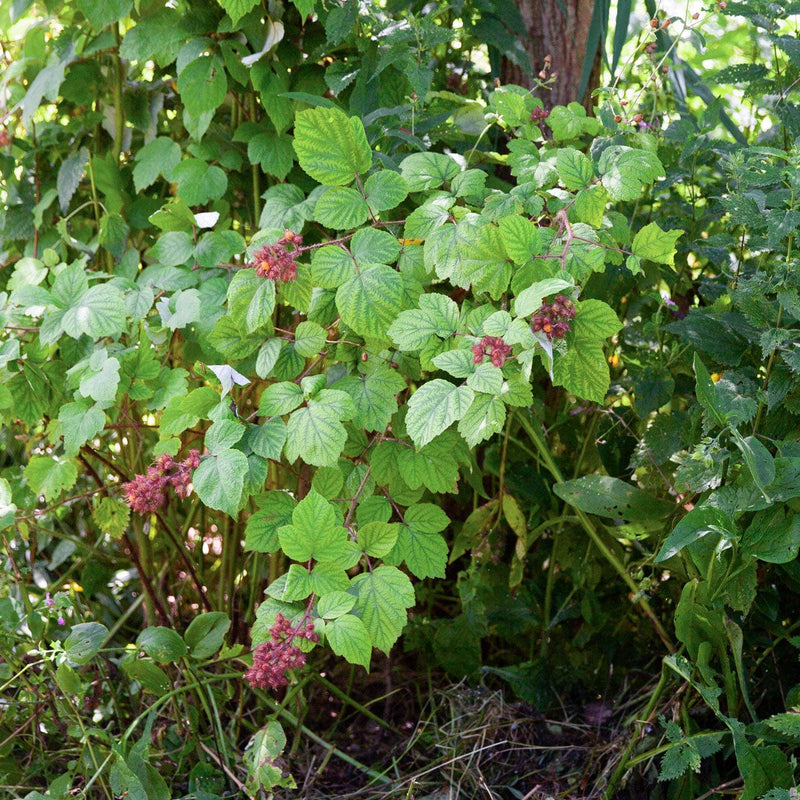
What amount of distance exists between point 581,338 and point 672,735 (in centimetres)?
49

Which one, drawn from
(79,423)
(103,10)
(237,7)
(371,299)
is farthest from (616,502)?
(103,10)

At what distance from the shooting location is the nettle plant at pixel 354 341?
2.99 ft

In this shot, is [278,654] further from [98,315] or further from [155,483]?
[98,315]

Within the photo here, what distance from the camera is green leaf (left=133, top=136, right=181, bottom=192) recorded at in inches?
52.5

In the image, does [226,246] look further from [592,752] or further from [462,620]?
[592,752]

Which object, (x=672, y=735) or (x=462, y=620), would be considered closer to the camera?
(x=672, y=735)

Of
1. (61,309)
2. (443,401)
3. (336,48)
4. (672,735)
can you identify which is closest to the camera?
(443,401)

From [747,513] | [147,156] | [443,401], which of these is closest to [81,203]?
[147,156]

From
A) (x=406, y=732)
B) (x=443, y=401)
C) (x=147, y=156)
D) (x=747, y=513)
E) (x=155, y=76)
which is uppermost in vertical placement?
(x=155, y=76)

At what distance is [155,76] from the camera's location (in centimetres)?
146

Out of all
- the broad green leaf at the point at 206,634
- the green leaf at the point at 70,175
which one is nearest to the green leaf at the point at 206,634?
the broad green leaf at the point at 206,634

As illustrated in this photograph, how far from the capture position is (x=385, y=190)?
1000 millimetres

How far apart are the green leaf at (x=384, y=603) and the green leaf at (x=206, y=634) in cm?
31

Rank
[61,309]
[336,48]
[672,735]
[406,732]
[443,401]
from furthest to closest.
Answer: [406,732] < [336,48] < [61,309] < [672,735] < [443,401]
